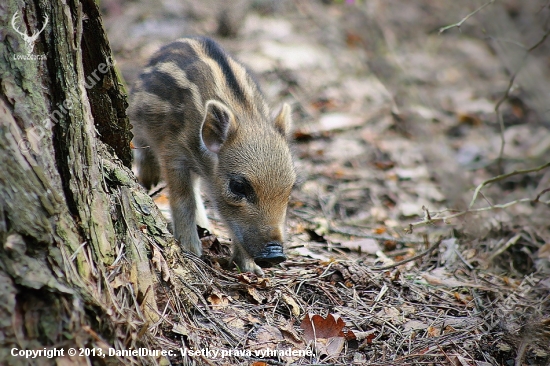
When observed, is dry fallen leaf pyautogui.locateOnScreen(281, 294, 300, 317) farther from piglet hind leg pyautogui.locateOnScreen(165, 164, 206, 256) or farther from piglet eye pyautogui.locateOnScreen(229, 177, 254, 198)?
piglet eye pyautogui.locateOnScreen(229, 177, 254, 198)

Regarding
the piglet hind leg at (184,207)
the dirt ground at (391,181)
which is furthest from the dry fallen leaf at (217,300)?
the piglet hind leg at (184,207)

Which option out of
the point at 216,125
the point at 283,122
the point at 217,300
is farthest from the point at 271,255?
the point at 283,122

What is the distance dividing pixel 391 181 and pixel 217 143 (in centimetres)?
307

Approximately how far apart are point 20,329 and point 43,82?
110 centimetres

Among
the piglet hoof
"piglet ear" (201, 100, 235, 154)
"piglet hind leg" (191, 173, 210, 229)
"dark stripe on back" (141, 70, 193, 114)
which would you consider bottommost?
the piglet hoof

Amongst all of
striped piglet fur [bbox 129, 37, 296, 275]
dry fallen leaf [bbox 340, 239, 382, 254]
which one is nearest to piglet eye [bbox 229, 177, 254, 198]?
striped piglet fur [bbox 129, 37, 296, 275]

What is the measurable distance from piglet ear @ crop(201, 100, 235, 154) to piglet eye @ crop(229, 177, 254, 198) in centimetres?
33

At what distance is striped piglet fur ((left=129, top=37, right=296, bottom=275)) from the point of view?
411 centimetres

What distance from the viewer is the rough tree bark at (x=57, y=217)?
218 centimetres

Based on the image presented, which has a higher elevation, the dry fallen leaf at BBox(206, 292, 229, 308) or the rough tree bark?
the rough tree bark

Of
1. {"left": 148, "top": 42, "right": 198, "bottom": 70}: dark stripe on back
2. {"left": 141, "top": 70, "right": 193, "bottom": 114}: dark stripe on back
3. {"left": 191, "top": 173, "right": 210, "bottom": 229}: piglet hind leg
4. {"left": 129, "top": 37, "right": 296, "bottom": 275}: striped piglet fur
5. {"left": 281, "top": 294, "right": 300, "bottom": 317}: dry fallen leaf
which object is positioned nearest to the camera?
{"left": 281, "top": 294, "right": 300, "bottom": 317}: dry fallen leaf

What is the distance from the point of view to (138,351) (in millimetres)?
2469

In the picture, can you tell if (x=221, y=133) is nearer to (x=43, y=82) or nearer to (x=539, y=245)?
(x=43, y=82)

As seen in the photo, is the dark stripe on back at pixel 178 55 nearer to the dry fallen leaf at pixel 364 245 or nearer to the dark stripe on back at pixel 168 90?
the dark stripe on back at pixel 168 90
